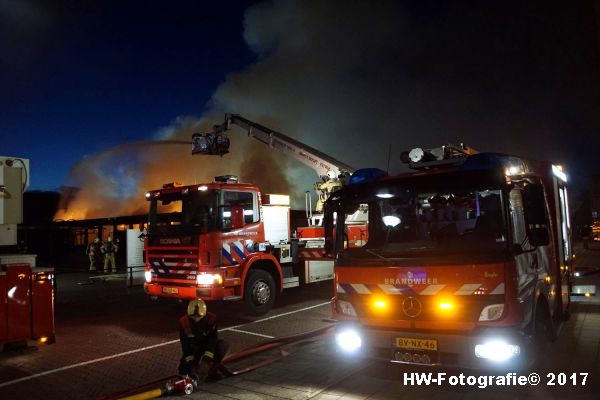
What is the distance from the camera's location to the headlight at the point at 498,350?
409 centimetres

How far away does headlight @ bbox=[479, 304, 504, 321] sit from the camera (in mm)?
4152

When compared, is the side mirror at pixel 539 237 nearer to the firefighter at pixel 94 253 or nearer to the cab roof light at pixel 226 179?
the cab roof light at pixel 226 179

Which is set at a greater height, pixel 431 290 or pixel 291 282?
pixel 431 290

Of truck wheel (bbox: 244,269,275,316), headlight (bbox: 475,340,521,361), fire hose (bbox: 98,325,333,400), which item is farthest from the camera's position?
truck wheel (bbox: 244,269,275,316)

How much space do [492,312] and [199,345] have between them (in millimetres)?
3078

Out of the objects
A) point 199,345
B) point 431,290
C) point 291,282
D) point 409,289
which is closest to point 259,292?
point 291,282

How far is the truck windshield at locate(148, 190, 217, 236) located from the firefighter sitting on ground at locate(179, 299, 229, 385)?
11.6 ft

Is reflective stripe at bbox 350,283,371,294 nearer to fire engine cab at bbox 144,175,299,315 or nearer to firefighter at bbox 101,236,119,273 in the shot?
fire engine cab at bbox 144,175,299,315

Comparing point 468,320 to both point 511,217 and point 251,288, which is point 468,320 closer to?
point 511,217

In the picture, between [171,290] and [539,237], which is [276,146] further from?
[539,237]

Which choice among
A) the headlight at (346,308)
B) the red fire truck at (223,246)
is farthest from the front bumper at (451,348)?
the red fire truck at (223,246)

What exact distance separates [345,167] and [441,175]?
25.6 ft

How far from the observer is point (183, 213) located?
29.9ft
